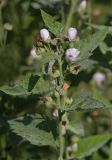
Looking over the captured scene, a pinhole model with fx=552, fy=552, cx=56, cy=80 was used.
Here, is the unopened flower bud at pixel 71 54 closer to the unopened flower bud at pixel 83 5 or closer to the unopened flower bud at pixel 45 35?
the unopened flower bud at pixel 45 35

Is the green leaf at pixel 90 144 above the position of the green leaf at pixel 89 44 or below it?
below

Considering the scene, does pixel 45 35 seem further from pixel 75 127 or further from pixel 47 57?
pixel 75 127

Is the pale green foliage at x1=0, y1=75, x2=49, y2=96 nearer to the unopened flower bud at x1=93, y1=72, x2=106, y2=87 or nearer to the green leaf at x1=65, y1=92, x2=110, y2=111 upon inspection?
the green leaf at x1=65, y1=92, x2=110, y2=111

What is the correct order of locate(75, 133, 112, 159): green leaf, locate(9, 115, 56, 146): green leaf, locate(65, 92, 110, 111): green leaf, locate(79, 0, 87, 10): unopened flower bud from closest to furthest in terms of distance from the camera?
1. locate(65, 92, 110, 111): green leaf
2. locate(9, 115, 56, 146): green leaf
3. locate(75, 133, 112, 159): green leaf
4. locate(79, 0, 87, 10): unopened flower bud

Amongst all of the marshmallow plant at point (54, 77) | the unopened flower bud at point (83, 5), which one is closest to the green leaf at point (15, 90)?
the marshmallow plant at point (54, 77)

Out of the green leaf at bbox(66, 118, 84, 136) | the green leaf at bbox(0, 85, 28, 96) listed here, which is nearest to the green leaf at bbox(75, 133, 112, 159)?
the green leaf at bbox(66, 118, 84, 136)

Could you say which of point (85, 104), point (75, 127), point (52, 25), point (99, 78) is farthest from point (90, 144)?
point (99, 78)
